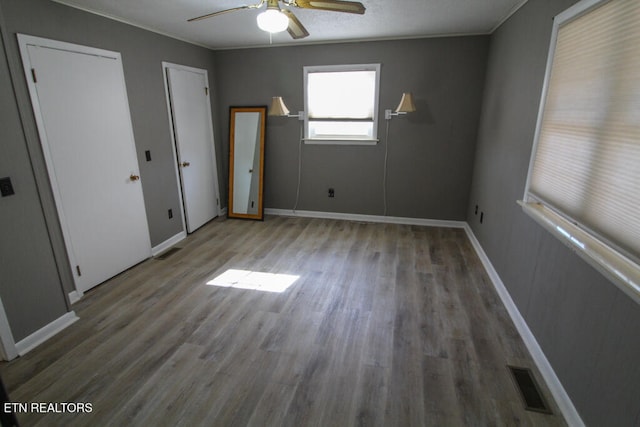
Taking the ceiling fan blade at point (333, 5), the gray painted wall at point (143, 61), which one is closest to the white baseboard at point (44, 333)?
the gray painted wall at point (143, 61)

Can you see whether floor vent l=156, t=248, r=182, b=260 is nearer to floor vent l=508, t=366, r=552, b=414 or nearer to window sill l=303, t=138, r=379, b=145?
window sill l=303, t=138, r=379, b=145

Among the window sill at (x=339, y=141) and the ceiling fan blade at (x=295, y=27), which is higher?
the ceiling fan blade at (x=295, y=27)

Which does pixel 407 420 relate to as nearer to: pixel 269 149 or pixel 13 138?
pixel 13 138

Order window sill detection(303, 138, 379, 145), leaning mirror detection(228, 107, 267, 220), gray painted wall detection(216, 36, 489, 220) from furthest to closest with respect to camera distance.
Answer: leaning mirror detection(228, 107, 267, 220)
window sill detection(303, 138, 379, 145)
gray painted wall detection(216, 36, 489, 220)

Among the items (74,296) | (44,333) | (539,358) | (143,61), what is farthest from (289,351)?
(143,61)

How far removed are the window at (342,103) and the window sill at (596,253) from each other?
2796 mm

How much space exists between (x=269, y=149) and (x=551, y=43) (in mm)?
3620

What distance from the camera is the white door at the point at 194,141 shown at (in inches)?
156

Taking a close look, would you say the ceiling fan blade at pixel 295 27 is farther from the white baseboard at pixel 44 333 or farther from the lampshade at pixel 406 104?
the white baseboard at pixel 44 333

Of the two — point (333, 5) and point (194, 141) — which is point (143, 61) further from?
point (333, 5)

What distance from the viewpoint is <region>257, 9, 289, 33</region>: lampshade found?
1.91 metres

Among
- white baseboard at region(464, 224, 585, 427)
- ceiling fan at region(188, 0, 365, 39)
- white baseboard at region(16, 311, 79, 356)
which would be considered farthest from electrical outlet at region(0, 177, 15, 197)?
white baseboard at region(464, 224, 585, 427)

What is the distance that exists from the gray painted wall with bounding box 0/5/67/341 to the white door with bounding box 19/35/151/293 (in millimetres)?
452

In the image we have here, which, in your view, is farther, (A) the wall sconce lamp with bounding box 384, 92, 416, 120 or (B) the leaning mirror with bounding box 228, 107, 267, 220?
(B) the leaning mirror with bounding box 228, 107, 267, 220
